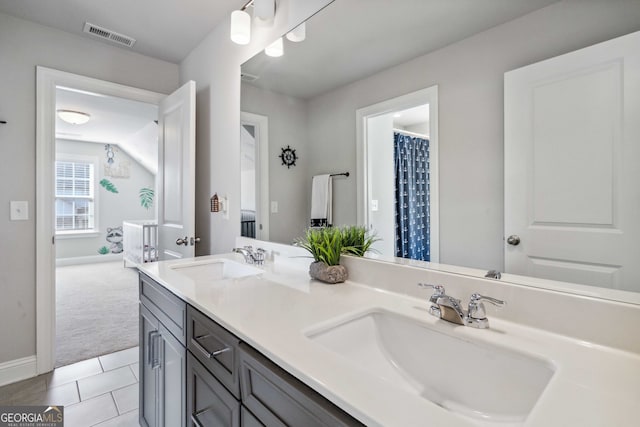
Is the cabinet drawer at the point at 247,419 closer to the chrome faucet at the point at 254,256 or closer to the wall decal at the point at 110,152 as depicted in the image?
the chrome faucet at the point at 254,256

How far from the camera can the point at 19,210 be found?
2150 mm

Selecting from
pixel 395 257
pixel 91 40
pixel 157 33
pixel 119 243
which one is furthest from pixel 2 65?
pixel 119 243

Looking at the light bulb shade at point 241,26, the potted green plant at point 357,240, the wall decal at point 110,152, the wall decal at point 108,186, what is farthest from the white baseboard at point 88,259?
the potted green plant at point 357,240

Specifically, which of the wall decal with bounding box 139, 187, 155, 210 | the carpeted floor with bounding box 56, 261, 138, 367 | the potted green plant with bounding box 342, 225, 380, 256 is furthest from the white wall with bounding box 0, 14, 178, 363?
the wall decal with bounding box 139, 187, 155, 210

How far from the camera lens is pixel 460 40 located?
3.33 feet

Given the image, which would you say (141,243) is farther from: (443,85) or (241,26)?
(443,85)

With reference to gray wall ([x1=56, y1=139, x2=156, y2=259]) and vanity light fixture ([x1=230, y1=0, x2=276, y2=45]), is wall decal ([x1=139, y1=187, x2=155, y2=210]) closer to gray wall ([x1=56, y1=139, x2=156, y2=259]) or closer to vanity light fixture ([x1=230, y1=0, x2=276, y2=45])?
gray wall ([x1=56, y1=139, x2=156, y2=259])

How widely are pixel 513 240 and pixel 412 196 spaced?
353mm

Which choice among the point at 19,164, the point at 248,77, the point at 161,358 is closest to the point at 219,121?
the point at 248,77

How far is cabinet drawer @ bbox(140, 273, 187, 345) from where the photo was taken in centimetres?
118

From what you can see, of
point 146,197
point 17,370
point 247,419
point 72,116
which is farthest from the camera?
point 146,197

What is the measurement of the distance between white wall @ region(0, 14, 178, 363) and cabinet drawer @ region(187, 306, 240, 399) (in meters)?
1.89

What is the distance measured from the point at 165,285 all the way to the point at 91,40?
2.27m

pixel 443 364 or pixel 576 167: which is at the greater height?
pixel 576 167
